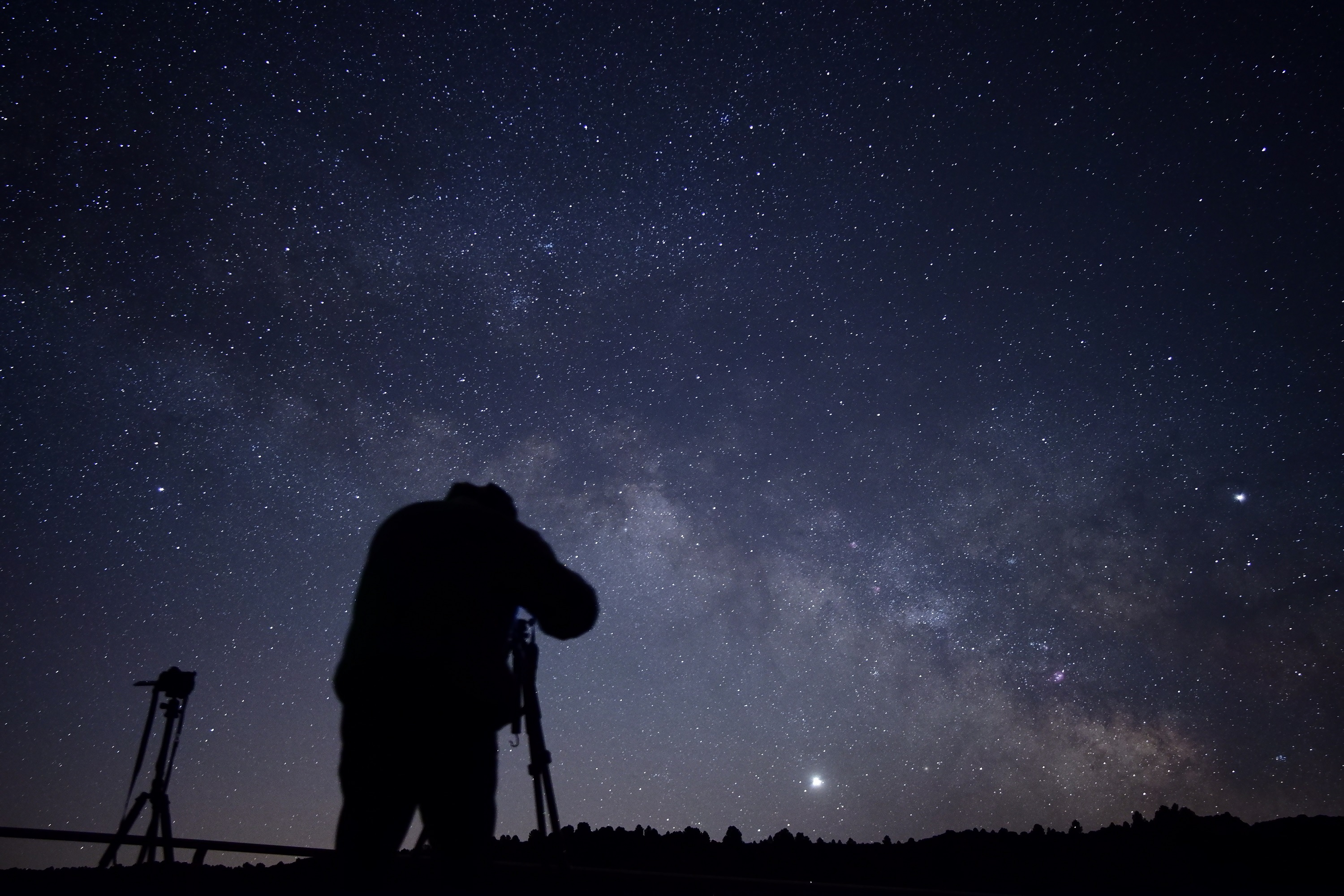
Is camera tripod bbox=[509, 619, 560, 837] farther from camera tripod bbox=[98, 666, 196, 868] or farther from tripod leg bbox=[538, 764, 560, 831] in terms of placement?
camera tripod bbox=[98, 666, 196, 868]

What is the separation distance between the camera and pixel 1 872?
22.6ft

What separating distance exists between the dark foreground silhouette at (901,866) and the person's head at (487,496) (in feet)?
5.00

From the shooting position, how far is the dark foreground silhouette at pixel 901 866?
12.5 ft

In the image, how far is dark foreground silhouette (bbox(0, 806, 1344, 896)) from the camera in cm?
380

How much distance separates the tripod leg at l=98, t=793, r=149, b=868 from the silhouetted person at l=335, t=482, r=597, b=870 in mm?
5570

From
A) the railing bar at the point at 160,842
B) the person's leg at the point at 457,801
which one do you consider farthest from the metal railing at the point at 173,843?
the person's leg at the point at 457,801

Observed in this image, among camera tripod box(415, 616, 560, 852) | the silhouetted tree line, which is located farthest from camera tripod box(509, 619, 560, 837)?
the silhouetted tree line

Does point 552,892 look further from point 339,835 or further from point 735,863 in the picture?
point 735,863

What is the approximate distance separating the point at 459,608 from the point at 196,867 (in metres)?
5.70

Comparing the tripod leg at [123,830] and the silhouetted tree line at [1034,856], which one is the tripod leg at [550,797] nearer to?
the silhouetted tree line at [1034,856]

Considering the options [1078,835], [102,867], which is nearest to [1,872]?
[102,867]

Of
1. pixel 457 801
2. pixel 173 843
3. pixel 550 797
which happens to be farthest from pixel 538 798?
pixel 173 843

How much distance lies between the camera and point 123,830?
5719 mm

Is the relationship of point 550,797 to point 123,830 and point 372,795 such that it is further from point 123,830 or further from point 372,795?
point 123,830
